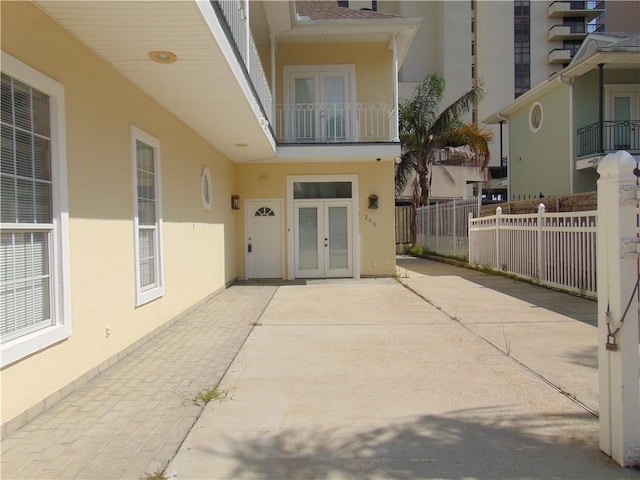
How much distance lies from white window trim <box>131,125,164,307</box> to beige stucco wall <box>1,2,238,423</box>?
0.10m

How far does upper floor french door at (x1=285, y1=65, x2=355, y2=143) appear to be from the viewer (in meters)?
12.7

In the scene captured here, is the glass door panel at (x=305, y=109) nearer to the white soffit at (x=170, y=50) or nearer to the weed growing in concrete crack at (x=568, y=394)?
the white soffit at (x=170, y=50)

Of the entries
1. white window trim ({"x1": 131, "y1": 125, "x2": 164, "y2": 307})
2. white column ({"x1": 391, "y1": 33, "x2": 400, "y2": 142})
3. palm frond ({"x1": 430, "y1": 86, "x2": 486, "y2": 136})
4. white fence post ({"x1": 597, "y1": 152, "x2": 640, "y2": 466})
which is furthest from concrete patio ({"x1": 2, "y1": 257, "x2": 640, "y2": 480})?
palm frond ({"x1": 430, "y1": 86, "x2": 486, "y2": 136})

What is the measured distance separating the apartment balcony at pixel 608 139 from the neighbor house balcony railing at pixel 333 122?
7.62 metres

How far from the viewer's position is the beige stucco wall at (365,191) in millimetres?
12820

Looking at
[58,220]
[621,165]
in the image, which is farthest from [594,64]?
[58,220]

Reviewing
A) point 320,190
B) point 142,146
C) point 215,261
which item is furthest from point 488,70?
point 142,146

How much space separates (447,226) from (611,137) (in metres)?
6.20

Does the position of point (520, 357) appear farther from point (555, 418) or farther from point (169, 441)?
point (169, 441)

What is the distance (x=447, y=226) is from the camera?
18.0 m

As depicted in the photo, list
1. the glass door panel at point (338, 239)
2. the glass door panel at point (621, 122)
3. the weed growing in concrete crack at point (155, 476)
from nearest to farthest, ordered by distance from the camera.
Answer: the weed growing in concrete crack at point (155, 476)
the glass door panel at point (338, 239)
the glass door panel at point (621, 122)

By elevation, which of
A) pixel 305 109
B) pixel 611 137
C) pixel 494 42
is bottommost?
pixel 611 137

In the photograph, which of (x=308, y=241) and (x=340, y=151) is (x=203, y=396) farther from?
(x=308, y=241)

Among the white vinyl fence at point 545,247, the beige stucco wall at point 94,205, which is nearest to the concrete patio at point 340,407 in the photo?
the beige stucco wall at point 94,205
